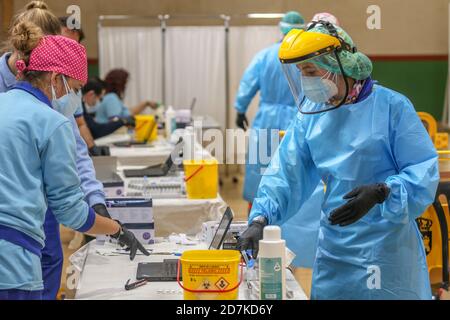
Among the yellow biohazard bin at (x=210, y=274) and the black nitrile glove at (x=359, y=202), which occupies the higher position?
the black nitrile glove at (x=359, y=202)

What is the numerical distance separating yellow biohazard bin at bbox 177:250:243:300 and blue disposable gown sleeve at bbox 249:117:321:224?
45 cm

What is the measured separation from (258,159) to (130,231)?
795 mm

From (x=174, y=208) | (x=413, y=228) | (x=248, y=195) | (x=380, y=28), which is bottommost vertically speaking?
(x=248, y=195)

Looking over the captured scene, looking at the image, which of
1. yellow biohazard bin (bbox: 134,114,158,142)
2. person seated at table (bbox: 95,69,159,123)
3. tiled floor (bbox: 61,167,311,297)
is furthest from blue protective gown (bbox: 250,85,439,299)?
person seated at table (bbox: 95,69,159,123)

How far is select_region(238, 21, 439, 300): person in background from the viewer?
223 cm

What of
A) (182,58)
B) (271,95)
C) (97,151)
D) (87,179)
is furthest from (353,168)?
(182,58)

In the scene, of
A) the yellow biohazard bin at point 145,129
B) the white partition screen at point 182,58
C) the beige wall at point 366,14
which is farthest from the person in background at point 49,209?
the white partition screen at point 182,58

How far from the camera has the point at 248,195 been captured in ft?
16.5

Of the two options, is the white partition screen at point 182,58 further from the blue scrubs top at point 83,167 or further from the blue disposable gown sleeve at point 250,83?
the blue scrubs top at point 83,167

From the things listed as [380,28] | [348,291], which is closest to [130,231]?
[348,291]

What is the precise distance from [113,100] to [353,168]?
4488 mm

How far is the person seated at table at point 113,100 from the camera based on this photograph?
654 cm

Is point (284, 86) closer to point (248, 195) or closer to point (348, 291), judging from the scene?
point (248, 195)

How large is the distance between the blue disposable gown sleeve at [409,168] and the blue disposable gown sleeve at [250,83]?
3087mm
